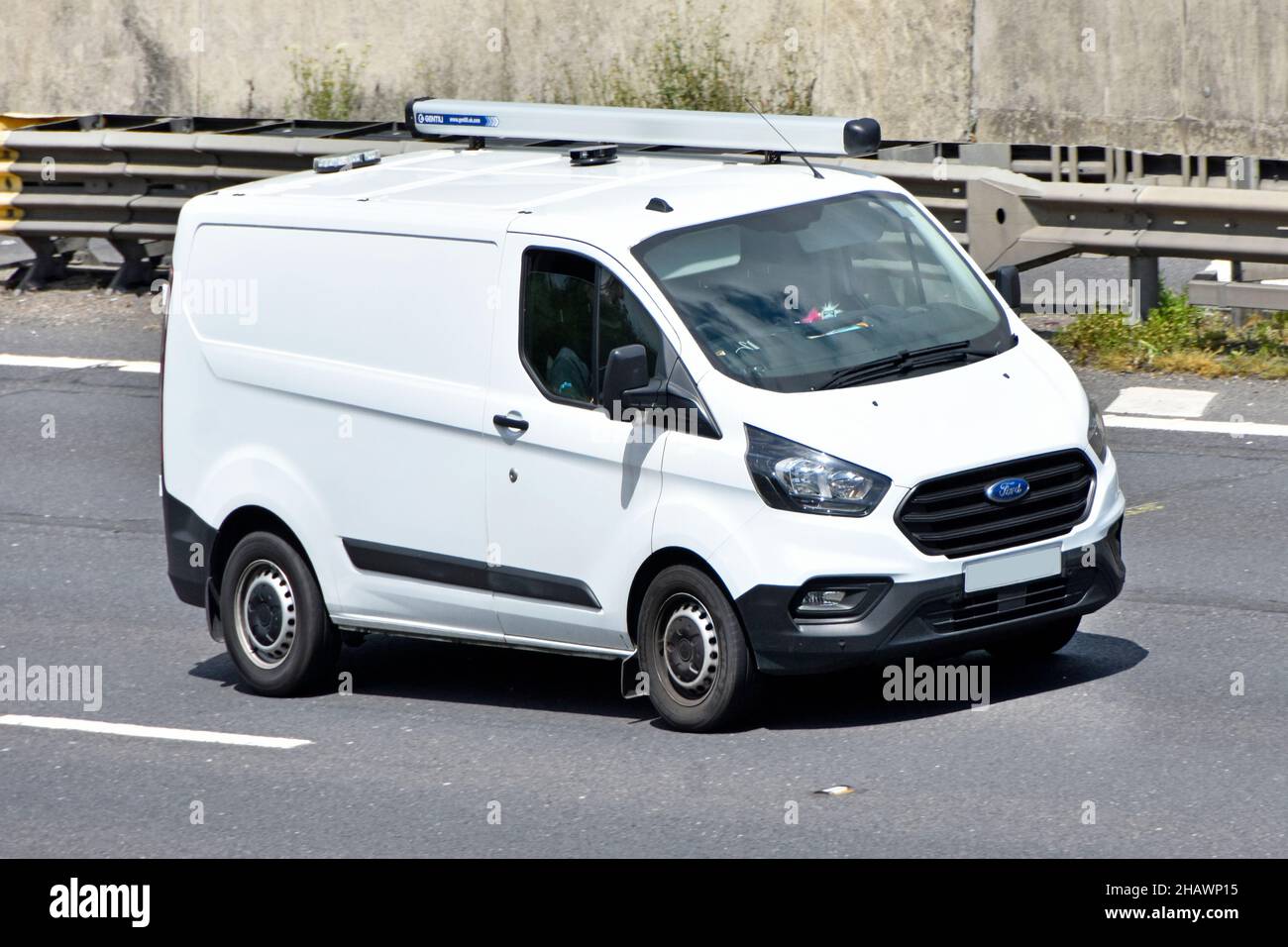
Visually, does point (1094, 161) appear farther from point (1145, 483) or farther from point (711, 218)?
point (711, 218)

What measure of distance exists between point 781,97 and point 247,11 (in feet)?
16.7

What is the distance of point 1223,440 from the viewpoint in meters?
11.4

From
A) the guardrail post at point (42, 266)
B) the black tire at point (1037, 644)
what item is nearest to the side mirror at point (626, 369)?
the black tire at point (1037, 644)

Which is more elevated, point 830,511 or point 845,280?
point 845,280

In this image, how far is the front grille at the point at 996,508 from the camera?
724cm

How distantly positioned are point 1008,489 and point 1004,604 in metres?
0.42

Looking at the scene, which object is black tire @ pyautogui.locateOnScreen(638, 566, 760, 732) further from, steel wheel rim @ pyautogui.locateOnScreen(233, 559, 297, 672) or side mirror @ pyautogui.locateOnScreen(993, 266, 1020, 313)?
side mirror @ pyautogui.locateOnScreen(993, 266, 1020, 313)

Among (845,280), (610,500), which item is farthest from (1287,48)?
(610,500)

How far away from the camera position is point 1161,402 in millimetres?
12250

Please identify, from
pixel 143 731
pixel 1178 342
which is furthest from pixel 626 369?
pixel 1178 342

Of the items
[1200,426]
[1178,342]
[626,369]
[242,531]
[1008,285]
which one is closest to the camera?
[626,369]

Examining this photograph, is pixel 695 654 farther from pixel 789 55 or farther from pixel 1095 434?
pixel 789 55

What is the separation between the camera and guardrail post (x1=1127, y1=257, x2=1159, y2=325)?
1330 centimetres

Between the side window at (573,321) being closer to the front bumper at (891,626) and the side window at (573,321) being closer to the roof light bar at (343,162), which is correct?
the front bumper at (891,626)
